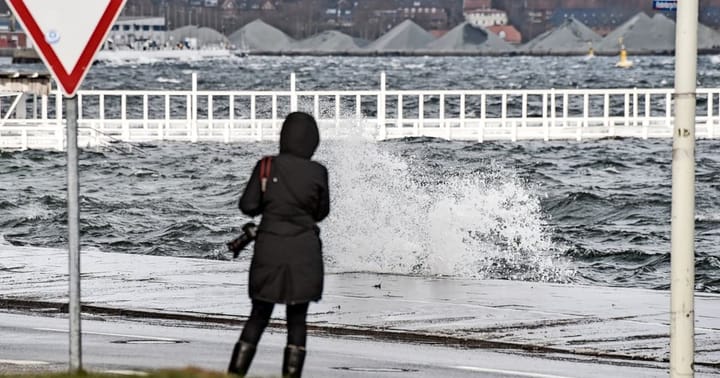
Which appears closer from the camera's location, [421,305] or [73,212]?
[73,212]

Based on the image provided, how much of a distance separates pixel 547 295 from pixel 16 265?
602 cm

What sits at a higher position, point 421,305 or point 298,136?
point 298,136

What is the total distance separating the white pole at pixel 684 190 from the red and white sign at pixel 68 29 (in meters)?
2.95

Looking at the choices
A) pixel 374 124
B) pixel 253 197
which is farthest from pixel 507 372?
pixel 374 124

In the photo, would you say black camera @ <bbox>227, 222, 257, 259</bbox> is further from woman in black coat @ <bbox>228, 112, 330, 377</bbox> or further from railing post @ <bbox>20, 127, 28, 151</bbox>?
railing post @ <bbox>20, 127, 28, 151</bbox>

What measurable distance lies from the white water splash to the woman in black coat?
36.8 feet

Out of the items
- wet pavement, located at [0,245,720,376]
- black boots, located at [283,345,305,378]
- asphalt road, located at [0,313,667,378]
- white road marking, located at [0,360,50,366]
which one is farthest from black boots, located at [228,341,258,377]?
wet pavement, located at [0,245,720,376]

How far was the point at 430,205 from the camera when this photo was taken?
27016 mm

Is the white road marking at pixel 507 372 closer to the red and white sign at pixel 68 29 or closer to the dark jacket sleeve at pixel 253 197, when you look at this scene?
the dark jacket sleeve at pixel 253 197

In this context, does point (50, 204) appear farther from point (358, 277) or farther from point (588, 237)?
point (358, 277)

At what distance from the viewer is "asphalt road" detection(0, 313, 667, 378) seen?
491 inches

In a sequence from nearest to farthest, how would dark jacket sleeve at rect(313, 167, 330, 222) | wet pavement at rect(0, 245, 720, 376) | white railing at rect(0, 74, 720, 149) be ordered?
dark jacket sleeve at rect(313, 167, 330, 222) → wet pavement at rect(0, 245, 720, 376) → white railing at rect(0, 74, 720, 149)

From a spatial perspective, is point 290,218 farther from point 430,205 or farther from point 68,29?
point 430,205

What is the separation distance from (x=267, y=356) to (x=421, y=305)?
12.1 ft
